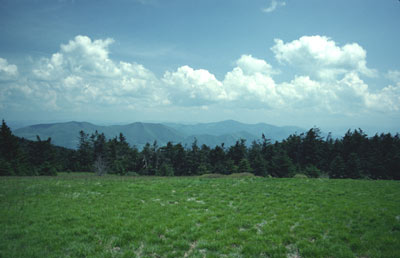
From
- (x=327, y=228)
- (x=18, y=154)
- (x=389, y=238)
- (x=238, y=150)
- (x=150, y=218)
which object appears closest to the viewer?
(x=389, y=238)

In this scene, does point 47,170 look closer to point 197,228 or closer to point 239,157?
point 239,157

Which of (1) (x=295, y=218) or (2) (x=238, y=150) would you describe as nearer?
(1) (x=295, y=218)

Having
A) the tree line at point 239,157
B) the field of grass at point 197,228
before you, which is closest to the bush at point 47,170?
the tree line at point 239,157

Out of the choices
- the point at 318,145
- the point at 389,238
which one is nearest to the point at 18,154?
the point at 389,238

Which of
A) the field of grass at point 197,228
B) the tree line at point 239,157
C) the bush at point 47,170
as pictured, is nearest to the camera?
the field of grass at point 197,228

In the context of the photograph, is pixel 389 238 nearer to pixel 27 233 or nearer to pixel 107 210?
pixel 107 210

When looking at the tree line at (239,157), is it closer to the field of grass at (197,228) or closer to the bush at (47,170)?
the bush at (47,170)

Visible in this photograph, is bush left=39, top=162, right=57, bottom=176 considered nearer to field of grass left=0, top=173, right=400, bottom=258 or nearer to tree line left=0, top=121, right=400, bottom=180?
tree line left=0, top=121, right=400, bottom=180

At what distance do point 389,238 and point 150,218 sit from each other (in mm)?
11499

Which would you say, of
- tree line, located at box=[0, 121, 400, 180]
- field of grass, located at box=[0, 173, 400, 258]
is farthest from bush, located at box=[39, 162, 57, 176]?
field of grass, located at box=[0, 173, 400, 258]

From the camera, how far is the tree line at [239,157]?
65.4m

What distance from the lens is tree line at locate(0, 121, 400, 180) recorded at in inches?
2576

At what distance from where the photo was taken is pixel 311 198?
1653 centimetres

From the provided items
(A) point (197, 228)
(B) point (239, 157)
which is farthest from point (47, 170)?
(A) point (197, 228)
